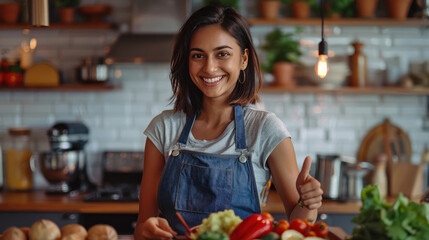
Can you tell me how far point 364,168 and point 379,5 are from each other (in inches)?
57.5

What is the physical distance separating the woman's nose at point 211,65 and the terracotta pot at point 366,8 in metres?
2.50

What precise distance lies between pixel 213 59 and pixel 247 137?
1.18 feet

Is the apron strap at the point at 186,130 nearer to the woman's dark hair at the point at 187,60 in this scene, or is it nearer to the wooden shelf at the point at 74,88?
the woman's dark hair at the point at 187,60

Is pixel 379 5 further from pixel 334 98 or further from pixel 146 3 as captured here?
pixel 146 3

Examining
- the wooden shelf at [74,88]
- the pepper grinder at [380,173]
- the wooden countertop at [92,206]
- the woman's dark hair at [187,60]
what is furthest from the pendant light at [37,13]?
the pepper grinder at [380,173]

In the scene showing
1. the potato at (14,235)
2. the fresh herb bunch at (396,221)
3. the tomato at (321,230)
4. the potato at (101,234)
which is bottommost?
the potato at (101,234)

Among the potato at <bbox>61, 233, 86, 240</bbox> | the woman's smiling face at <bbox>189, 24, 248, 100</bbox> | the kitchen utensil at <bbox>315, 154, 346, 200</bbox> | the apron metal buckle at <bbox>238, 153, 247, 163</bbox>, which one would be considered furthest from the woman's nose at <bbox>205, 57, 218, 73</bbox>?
the kitchen utensil at <bbox>315, 154, 346, 200</bbox>

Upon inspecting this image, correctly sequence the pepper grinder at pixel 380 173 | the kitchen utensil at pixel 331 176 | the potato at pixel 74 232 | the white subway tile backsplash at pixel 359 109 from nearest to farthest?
the potato at pixel 74 232 < the kitchen utensil at pixel 331 176 < the pepper grinder at pixel 380 173 < the white subway tile backsplash at pixel 359 109

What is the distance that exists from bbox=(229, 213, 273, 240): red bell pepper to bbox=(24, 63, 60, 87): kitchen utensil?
10.1ft

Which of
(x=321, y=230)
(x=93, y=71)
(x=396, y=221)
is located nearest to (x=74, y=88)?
(x=93, y=71)

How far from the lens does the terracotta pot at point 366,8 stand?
13.5ft

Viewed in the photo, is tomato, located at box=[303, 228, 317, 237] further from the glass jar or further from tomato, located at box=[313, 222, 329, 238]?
the glass jar

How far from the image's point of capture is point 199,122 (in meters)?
2.24

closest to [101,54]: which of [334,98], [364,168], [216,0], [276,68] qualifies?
[216,0]
